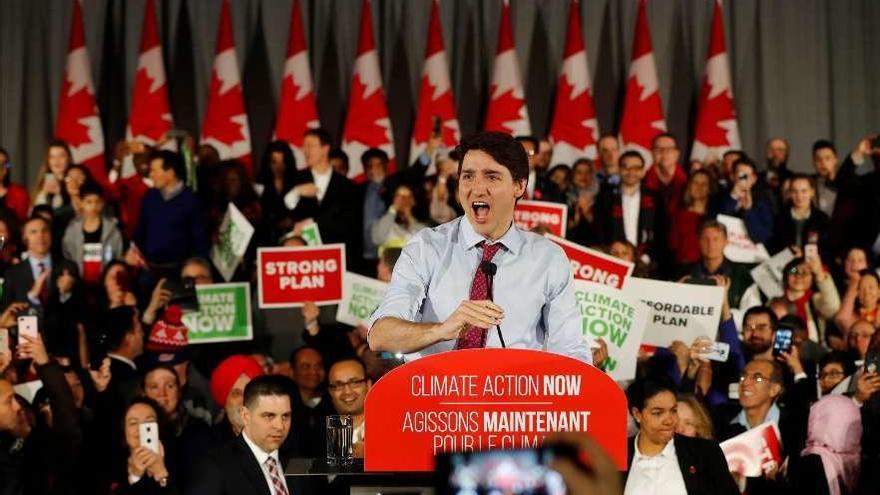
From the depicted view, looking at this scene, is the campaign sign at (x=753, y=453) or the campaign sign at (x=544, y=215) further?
the campaign sign at (x=544, y=215)

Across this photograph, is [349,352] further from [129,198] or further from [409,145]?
[409,145]

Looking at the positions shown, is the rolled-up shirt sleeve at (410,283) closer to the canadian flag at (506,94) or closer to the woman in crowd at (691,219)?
the woman in crowd at (691,219)

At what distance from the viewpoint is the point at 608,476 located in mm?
2062

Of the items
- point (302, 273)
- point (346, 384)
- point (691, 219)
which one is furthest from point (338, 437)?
point (691, 219)

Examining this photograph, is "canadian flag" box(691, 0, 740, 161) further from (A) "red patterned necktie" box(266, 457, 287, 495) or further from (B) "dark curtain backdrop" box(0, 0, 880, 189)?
(A) "red patterned necktie" box(266, 457, 287, 495)

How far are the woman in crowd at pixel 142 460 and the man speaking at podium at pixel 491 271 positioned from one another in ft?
9.31

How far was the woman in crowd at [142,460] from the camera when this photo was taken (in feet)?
20.0

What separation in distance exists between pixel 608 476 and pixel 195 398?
564 cm

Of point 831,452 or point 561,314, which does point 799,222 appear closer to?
point 831,452

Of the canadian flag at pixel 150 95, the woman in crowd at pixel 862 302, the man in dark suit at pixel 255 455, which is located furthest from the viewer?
the canadian flag at pixel 150 95

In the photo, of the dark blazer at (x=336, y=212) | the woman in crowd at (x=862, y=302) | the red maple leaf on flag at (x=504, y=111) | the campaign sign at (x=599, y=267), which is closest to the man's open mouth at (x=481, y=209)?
the campaign sign at (x=599, y=267)

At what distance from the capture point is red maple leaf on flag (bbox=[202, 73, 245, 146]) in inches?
473

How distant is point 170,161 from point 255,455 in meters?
3.62

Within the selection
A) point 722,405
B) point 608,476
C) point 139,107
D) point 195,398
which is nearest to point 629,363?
point 722,405
